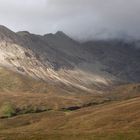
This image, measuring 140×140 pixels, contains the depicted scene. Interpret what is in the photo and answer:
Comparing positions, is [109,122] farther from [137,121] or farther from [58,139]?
[58,139]

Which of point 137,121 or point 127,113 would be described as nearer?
point 137,121

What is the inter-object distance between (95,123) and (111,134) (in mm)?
58636

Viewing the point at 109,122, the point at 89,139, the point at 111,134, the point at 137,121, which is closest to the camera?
the point at 89,139

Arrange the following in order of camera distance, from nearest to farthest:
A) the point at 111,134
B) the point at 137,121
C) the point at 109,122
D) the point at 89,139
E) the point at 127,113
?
the point at 89,139 < the point at 111,134 < the point at 137,121 < the point at 109,122 < the point at 127,113

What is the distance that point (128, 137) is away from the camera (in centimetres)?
12188

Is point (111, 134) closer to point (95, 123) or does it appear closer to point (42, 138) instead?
point (42, 138)

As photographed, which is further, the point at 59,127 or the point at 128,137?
the point at 59,127

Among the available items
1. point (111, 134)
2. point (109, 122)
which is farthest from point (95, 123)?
point (111, 134)

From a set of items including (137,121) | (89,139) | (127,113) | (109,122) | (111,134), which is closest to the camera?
(89,139)

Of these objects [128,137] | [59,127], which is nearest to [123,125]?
[59,127]

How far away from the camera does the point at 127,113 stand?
196 metres

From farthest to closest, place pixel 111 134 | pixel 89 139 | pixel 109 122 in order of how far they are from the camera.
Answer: pixel 109 122
pixel 111 134
pixel 89 139

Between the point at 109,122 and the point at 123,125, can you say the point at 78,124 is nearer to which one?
the point at 109,122

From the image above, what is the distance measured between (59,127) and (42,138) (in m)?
74.8
